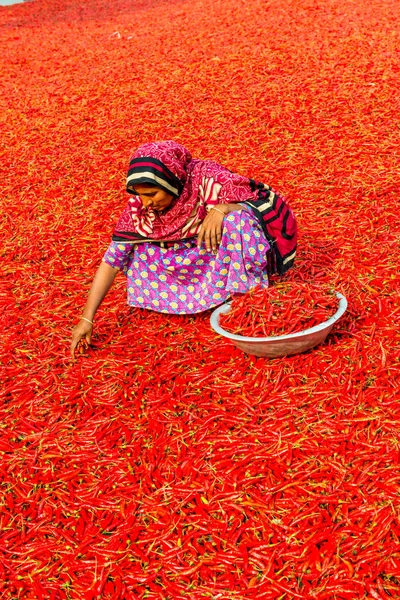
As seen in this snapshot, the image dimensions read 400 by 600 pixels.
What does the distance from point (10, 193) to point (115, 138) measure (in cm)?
180

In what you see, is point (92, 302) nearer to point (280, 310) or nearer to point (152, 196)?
point (152, 196)

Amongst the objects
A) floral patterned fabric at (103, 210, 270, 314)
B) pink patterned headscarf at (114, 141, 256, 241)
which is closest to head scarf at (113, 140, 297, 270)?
pink patterned headscarf at (114, 141, 256, 241)

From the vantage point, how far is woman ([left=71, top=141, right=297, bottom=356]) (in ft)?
12.8

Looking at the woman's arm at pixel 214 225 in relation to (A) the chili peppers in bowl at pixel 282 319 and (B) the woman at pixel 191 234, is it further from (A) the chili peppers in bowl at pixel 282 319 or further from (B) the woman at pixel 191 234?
(A) the chili peppers in bowl at pixel 282 319

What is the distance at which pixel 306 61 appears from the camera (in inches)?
398

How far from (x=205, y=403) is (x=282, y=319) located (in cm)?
70

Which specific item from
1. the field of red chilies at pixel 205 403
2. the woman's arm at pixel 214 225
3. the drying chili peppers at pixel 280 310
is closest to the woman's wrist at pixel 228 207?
the woman's arm at pixel 214 225

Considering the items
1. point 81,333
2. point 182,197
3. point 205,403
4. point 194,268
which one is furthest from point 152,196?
point 205,403

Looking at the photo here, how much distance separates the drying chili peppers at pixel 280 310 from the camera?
372 centimetres

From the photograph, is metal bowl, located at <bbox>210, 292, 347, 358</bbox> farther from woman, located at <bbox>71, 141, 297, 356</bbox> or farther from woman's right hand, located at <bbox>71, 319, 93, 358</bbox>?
woman's right hand, located at <bbox>71, 319, 93, 358</bbox>

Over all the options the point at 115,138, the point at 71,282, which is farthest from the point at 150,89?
the point at 71,282

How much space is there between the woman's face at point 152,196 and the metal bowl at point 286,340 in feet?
2.75

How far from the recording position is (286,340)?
3701 millimetres

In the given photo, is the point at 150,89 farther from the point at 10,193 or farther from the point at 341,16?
the point at 341,16
